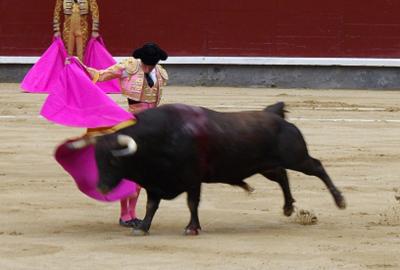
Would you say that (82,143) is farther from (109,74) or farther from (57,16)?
(57,16)

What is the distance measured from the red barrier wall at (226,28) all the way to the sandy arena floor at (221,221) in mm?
4555

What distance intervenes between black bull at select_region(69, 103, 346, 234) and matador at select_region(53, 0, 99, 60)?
297 inches

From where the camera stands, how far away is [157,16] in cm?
1417

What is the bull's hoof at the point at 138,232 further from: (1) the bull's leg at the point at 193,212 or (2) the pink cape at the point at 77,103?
(2) the pink cape at the point at 77,103

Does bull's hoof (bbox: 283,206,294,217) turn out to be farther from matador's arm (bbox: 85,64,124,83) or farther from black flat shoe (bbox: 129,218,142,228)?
matador's arm (bbox: 85,64,124,83)

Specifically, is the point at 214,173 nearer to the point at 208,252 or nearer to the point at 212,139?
the point at 212,139

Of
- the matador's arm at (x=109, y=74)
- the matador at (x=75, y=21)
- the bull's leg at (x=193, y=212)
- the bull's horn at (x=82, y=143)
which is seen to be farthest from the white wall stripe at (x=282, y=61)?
the bull's leg at (x=193, y=212)

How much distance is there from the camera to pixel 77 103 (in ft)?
18.9

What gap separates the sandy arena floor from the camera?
15.8 ft

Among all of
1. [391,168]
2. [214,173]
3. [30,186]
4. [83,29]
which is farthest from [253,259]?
[83,29]

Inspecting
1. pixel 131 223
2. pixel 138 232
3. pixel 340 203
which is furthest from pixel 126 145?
pixel 340 203

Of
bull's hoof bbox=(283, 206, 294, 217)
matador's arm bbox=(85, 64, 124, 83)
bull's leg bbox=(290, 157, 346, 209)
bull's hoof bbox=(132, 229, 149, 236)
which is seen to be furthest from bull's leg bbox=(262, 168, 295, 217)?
matador's arm bbox=(85, 64, 124, 83)

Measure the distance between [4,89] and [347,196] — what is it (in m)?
7.37

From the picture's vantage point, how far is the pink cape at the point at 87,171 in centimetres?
557
